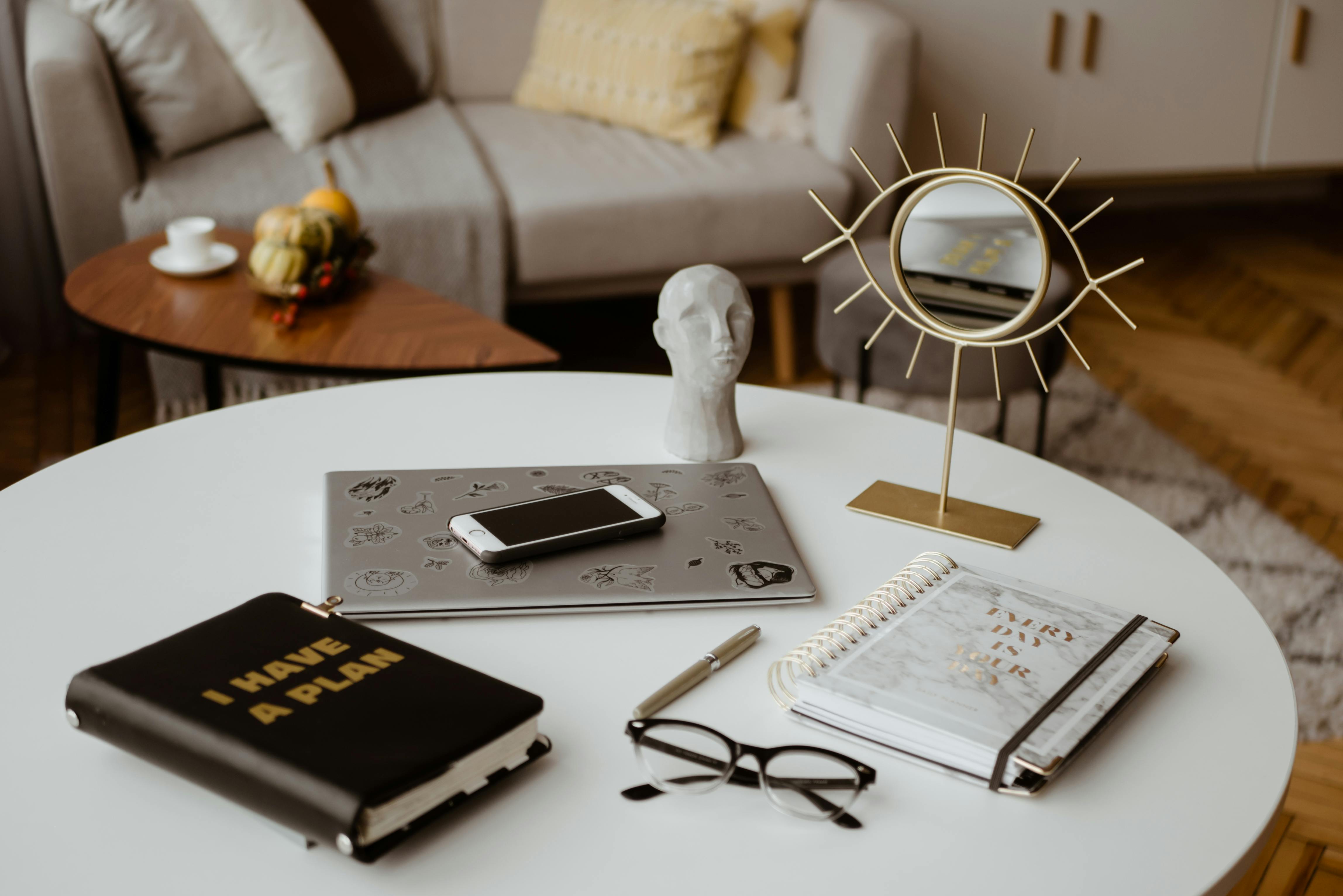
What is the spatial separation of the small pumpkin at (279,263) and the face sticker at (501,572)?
939mm

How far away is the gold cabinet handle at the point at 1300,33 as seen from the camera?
10.4ft

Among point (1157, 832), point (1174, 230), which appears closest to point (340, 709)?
point (1157, 832)

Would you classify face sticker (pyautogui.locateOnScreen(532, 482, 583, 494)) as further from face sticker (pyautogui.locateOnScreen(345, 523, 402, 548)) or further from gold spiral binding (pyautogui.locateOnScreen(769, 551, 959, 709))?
gold spiral binding (pyautogui.locateOnScreen(769, 551, 959, 709))

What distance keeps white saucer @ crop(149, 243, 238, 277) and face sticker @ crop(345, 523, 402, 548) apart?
1.02m

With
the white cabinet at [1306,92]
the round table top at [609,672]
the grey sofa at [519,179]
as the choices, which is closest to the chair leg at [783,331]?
the grey sofa at [519,179]

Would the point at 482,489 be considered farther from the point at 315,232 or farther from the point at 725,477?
the point at 315,232

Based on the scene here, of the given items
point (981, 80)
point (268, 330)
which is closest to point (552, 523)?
point (268, 330)

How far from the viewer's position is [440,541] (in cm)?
89

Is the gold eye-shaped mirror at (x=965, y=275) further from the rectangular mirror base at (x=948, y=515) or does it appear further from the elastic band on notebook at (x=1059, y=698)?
the elastic band on notebook at (x=1059, y=698)

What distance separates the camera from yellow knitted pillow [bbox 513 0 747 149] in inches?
97.0

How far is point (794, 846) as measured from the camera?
0.63 m

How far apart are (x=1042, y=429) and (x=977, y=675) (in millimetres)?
1351

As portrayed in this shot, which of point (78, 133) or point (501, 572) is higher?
point (78, 133)

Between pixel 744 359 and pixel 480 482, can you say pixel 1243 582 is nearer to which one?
pixel 744 359
